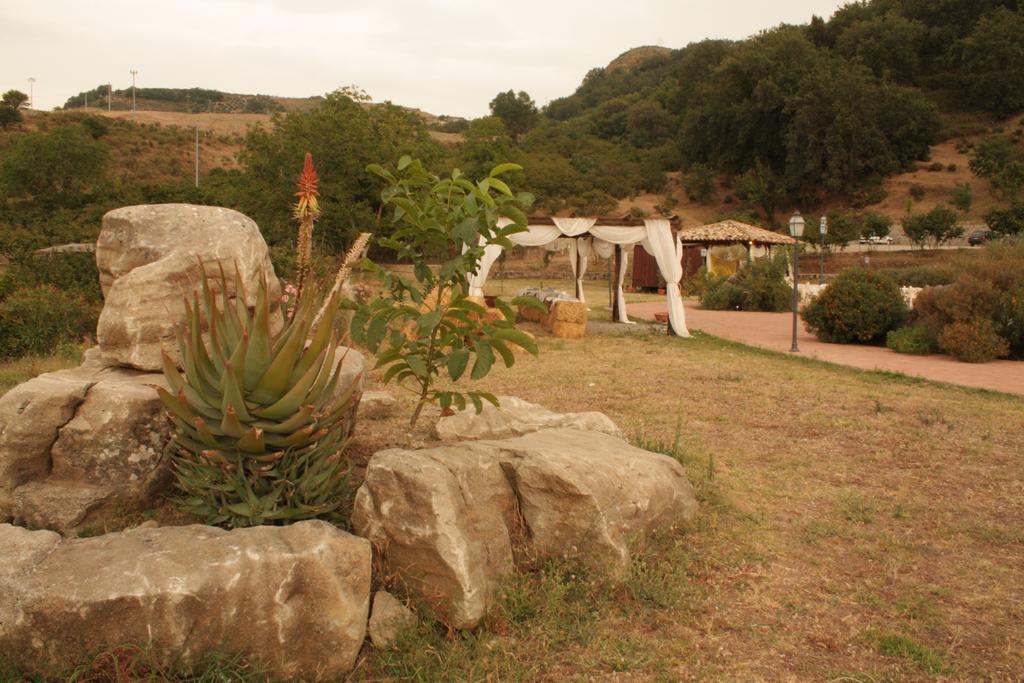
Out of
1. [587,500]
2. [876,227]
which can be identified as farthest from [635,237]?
[876,227]

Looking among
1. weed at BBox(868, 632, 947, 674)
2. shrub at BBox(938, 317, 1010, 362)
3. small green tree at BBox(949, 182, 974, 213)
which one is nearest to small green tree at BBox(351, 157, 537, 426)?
weed at BBox(868, 632, 947, 674)

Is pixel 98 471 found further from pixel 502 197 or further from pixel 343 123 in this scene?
pixel 343 123

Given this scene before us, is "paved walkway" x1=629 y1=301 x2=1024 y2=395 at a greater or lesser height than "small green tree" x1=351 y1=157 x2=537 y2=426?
lesser

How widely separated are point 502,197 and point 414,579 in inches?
68.4

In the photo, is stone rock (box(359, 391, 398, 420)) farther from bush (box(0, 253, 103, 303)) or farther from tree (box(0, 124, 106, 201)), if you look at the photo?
tree (box(0, 124, 106, 201))

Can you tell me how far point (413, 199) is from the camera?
3730 mm

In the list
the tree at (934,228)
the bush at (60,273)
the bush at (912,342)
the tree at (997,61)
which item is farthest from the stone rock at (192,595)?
the tree at (997,61)

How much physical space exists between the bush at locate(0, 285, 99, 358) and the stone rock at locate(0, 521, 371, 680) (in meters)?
7.95

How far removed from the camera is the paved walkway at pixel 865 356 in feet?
32.8

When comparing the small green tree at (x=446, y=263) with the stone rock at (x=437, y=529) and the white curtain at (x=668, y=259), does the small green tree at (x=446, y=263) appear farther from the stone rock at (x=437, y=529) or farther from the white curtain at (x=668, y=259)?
the white curtain at (x=668, y=259)

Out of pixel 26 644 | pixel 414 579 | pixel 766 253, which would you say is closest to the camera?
pixel 26 644

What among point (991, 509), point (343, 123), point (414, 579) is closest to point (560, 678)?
point (414, 579)

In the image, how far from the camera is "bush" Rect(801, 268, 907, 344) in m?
13.8

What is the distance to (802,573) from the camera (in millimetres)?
3889
